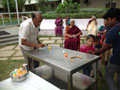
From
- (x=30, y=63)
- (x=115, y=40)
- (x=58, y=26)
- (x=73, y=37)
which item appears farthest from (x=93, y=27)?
(x=115, y=40)

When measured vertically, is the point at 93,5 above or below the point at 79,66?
above

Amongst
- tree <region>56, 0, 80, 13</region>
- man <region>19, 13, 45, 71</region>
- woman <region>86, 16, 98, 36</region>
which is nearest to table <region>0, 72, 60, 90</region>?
man <region>19, 13, 45, 71</region>

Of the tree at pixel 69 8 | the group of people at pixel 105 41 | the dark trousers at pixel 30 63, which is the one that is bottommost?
the dark trousers at pixel 30 63

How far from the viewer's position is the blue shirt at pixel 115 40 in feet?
5.87

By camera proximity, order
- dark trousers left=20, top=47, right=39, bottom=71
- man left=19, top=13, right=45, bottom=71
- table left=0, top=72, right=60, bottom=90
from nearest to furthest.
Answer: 1. table left=0, top=72, right=60, bottom=90
2. man left=19, top=13, right=45, bottom=71
3. dark trousers left=20, top=47, right=39, bottom=71

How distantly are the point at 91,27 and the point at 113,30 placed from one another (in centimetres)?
377

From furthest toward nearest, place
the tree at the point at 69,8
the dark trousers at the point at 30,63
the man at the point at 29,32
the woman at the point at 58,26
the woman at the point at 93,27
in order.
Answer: the tree at the point at 69,8
the woman at the point at 58,26
the woman at the point at 93,27
the dark trousers at the point at 30,63
the man at the point at 29,32

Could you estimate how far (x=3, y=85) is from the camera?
1673 millimetres

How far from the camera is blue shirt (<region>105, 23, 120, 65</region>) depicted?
179 cm

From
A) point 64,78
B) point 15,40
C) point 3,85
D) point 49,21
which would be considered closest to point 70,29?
point 64,78

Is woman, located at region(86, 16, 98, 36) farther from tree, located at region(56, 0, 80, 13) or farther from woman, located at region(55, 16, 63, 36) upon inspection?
tree, located at region(56, 0, 80, 13)

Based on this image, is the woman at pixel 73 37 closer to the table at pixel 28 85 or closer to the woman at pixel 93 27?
the woman at pixel 93 27

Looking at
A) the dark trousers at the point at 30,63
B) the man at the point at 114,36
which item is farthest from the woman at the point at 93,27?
the man at the point at 114,36

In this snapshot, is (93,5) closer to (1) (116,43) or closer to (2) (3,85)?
(1) (116,43)
